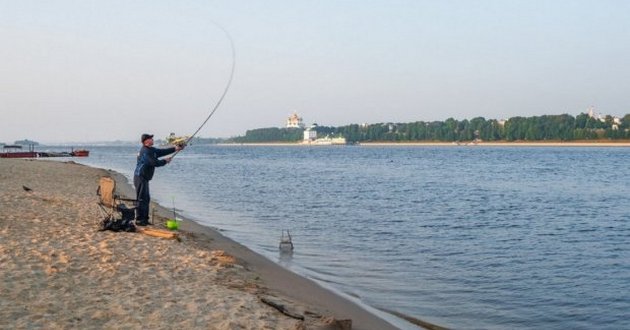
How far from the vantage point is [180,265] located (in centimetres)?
1065

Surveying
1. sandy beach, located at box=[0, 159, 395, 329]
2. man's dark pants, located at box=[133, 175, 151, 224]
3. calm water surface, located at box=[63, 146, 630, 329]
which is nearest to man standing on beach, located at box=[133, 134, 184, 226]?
man's dark pants, located at box=[133, 175, 151, 224]

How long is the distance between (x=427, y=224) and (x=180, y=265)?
41.6 feet

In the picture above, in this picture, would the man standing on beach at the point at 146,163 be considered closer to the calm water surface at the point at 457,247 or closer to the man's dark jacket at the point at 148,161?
the man's dark jacket at the point at 148,161

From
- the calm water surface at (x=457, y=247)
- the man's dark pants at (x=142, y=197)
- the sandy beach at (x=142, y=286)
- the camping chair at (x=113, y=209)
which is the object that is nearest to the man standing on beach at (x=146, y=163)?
the man's dark pants at (x=142, y=197)

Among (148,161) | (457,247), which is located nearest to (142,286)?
(148,161)

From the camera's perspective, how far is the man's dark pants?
549 inches

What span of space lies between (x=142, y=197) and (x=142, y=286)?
18.6ft

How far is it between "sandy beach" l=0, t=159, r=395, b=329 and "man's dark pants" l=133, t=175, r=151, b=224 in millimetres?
961

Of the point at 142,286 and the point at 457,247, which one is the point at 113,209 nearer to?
the point at 142,286

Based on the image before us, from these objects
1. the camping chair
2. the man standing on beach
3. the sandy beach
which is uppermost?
the man standing on beach

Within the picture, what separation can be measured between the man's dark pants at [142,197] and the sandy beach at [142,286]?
0.96 meters

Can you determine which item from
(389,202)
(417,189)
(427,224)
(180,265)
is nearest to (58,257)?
(180,265)

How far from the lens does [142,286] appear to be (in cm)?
883

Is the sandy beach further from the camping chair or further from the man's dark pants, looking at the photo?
the man's dark pants
